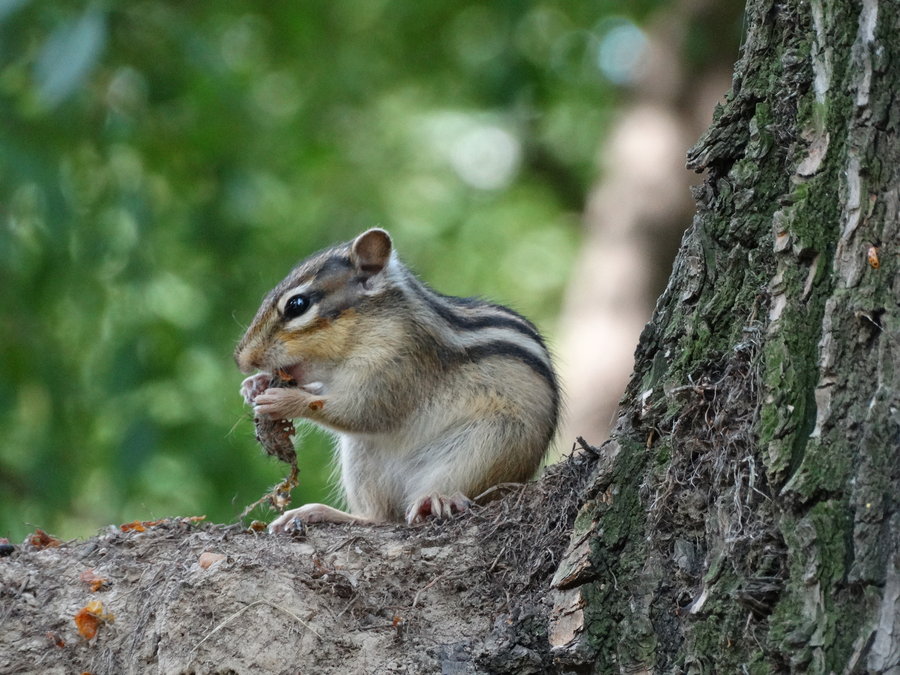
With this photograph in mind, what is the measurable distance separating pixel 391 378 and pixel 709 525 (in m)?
2.35

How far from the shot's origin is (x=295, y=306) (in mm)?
4961

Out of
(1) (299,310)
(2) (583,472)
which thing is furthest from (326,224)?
(2) (583,472)

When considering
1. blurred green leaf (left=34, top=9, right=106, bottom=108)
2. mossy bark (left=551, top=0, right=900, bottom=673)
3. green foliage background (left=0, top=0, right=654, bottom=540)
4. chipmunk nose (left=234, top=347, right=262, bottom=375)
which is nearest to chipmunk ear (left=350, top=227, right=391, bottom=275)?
chipmunk nose (left=234, top=347, right=262, bottom=375)

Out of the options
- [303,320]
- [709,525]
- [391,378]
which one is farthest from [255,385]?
[709,525]

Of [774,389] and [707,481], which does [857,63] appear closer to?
[774,389]

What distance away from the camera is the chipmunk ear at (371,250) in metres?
5.18

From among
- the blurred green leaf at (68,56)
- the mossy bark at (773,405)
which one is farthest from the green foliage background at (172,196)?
the mossy bark at (773,405)

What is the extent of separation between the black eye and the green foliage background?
103cm

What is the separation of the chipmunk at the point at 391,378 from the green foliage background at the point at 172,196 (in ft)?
3.12

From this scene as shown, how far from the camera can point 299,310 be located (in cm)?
496

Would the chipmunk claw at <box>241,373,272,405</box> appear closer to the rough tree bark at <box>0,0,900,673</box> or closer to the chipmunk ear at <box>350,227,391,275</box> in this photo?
the chipmunk ear at <box>350,227,391,275</box>

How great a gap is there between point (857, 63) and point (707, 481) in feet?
3.61

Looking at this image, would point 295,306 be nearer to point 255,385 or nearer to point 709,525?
point 255,385

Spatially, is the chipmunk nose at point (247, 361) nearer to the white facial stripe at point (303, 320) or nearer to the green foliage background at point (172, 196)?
the white facial stripe at point (303, 320)
